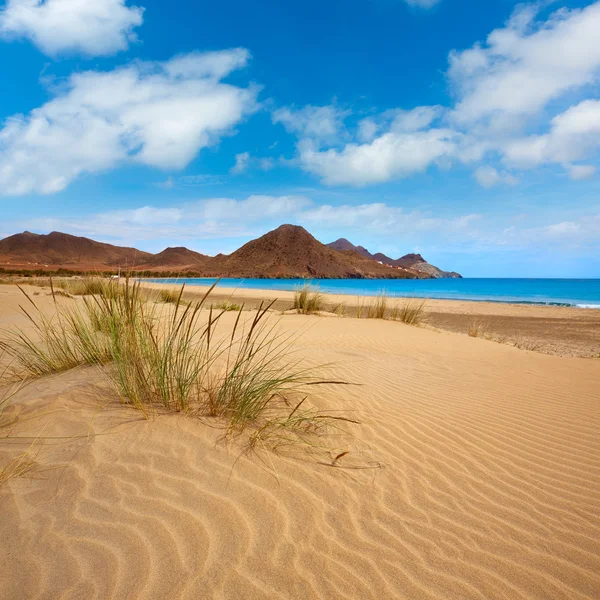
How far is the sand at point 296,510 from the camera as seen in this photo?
5.15 feet

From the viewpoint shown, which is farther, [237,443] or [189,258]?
[189,258]

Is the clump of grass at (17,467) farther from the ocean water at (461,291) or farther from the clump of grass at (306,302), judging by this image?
the clump of grass at (306,302)

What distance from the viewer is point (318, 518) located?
6.35ft

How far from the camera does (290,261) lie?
285 feet

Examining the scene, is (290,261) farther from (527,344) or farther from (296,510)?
(296,510)

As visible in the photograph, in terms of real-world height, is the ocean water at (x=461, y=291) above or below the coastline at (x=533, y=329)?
above

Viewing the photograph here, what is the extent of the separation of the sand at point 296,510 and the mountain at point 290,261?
75.6 m

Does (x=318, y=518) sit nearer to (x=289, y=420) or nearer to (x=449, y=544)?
(x=449, y=544)

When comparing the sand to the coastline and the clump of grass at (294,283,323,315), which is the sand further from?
the clump of grass at (294,283,323,315)

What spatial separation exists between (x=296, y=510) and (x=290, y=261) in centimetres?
8556

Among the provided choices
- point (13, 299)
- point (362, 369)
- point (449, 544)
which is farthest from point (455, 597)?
point (13, 299)

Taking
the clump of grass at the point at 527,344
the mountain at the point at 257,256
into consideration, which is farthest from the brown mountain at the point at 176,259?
the clump of grass at the point at 527,344

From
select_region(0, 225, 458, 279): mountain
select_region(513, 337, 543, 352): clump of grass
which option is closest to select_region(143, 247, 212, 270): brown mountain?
select_region(0, 225, 458, 279): mountain

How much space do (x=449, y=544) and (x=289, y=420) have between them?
122 cm
